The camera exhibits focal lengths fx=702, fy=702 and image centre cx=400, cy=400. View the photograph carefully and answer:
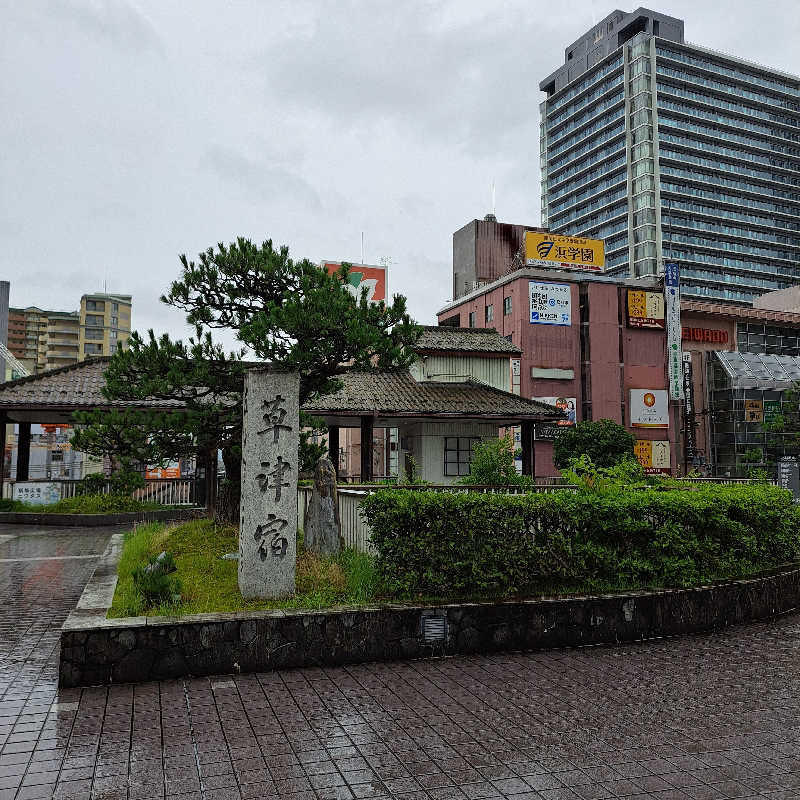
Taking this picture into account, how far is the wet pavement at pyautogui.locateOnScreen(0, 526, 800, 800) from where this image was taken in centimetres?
405

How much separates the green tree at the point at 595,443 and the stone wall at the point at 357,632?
2435 centimetres

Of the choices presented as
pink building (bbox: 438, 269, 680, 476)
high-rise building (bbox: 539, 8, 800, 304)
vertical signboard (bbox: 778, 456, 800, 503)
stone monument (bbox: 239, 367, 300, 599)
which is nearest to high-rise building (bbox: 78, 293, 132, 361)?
high-rise building (bbox: 539, 8, 800, 304)

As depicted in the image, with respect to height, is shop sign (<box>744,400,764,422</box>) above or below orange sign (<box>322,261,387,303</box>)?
below

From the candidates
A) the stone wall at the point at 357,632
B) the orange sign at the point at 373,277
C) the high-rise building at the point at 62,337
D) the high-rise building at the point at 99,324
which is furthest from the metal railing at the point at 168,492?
the high-rise building at the point at 62,337

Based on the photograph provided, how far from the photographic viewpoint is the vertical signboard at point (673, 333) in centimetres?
4541

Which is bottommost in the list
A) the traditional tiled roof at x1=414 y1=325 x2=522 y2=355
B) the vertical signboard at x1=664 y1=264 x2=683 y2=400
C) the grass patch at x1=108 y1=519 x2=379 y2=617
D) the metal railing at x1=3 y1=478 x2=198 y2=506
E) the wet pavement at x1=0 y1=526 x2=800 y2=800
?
the wet pavement at x1=0 y1=526 x2=800 y2=800

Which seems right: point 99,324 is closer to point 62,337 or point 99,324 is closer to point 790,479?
point 62,337

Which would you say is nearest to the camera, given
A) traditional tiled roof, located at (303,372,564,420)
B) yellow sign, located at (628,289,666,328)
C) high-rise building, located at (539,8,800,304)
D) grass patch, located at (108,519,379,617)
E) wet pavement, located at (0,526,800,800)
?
wet pavement, located at (0,526,800,800)

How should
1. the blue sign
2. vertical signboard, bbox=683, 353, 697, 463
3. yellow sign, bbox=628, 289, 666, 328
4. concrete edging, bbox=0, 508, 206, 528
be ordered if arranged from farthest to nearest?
vertical signboard, bbox=683, 353, 697, 463
yellow sign, bbox=628, 289, 666, 328
the blue sign
concrete edging, bbox=0, 508, 206, 528

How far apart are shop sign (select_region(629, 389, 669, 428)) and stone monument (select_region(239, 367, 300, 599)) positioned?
41580 millimetres

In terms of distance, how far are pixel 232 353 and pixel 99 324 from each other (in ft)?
327

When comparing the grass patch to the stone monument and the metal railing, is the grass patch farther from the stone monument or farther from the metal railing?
the metal railing

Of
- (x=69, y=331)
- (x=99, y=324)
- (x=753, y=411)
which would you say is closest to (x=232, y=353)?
(x=753, y=411)

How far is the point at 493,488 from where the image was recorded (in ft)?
53.5
